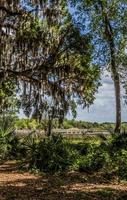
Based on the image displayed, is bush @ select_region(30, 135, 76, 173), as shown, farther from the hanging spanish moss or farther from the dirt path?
the hanging spanish moss

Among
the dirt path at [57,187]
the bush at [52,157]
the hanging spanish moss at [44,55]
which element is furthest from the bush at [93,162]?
the hanging spanish moss at [44,55]

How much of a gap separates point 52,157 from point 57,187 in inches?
205

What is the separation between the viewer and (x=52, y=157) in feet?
71.9

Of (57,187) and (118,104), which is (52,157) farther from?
(118,104)

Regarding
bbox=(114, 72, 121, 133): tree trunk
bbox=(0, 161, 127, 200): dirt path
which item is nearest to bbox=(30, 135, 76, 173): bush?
bbox=(0, 161, 127, 200): dirt path

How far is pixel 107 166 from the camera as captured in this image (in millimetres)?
21672

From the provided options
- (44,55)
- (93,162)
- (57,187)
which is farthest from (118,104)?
(57,187)

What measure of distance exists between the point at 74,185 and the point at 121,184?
194 cm

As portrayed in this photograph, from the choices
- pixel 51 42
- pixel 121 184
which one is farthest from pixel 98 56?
pixel 121 184

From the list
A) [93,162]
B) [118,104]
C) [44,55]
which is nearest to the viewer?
[93,162]

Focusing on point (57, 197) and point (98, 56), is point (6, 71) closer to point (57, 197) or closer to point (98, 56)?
point (98, 56)

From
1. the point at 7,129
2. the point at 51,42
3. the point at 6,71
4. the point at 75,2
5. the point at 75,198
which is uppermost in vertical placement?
the point at 75,2

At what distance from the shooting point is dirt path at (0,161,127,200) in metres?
15.0

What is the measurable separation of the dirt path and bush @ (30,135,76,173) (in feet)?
3.58
